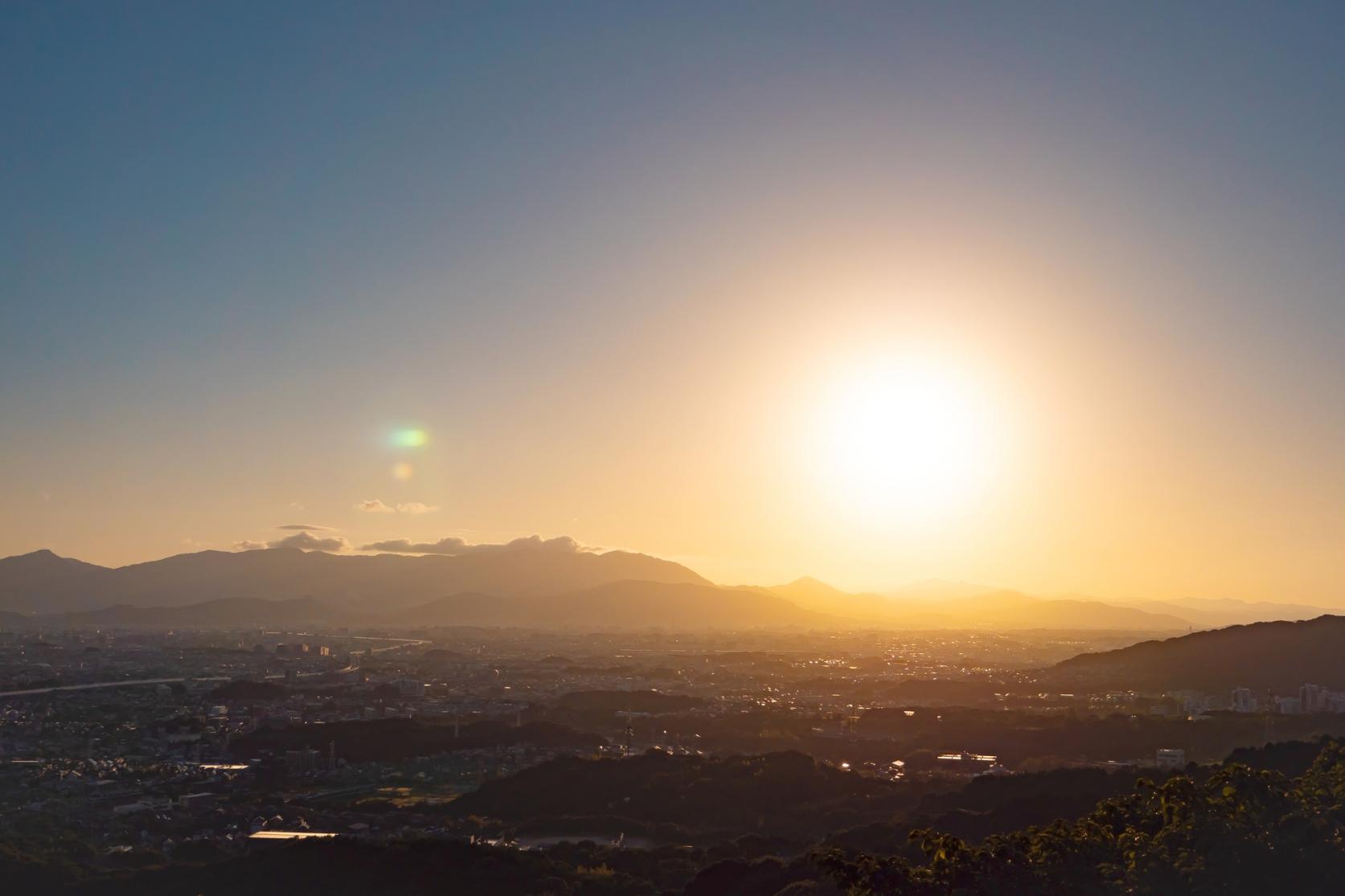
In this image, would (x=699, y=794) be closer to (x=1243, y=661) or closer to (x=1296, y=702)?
(x=1296, y=702)

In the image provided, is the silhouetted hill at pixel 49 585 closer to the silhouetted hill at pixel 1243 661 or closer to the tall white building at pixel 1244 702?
the silhouetted hill at pixel 1243 661

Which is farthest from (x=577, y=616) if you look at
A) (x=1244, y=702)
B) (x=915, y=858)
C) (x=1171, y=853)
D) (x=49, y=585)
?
(x=1171, y=853)

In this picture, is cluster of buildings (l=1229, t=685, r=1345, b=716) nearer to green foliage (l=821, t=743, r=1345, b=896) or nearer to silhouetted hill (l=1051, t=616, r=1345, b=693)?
silhouetted hill (l=1051, t=616, r=1345, b=693)

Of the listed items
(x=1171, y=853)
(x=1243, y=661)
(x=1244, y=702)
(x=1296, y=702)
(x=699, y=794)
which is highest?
(x=1243, y=661)

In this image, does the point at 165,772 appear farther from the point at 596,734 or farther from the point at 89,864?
the point at 596,734

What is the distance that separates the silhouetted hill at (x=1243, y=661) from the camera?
56.6 m

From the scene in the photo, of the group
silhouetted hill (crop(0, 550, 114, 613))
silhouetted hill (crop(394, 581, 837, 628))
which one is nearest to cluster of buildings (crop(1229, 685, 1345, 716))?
silhouetted hill (crop(394, 581, 837, 628))

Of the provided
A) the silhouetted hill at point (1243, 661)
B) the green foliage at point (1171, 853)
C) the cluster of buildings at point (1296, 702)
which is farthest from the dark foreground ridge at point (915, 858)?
the silhouetted hill at point (1243, 661)

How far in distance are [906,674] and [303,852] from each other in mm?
64616

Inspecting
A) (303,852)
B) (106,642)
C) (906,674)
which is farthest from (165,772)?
(106,642)

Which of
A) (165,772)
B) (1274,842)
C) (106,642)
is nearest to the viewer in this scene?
(1274,842)

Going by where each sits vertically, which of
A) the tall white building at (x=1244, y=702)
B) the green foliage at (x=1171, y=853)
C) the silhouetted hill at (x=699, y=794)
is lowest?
the silhouetted hill at (x=699, y=794)

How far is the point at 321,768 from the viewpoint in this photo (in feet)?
126

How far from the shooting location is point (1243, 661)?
60000 millimetres
